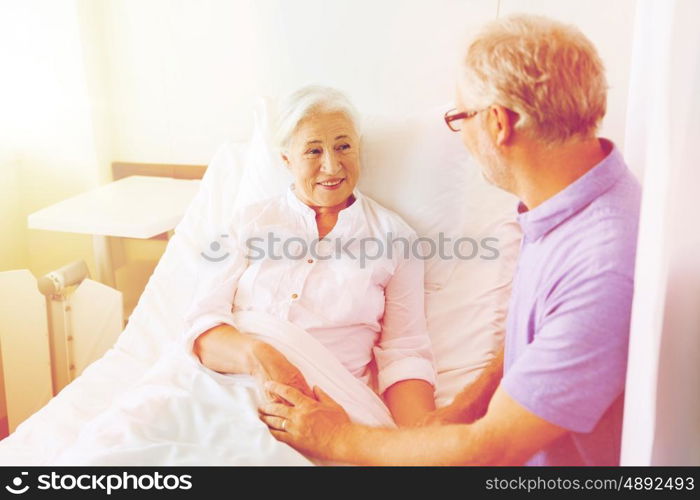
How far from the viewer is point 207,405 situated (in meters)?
1.04

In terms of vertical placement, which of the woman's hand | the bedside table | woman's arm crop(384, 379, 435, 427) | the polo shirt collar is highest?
the polo shirt collar

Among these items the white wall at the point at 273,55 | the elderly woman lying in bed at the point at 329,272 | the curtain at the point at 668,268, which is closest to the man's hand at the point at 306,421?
the elderly woman lying in bed at the point at 329,272

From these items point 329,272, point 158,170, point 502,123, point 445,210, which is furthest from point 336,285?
point 158,170

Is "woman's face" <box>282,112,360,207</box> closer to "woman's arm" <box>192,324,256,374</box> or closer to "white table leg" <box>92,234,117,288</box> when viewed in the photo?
"woman's arm" <box>192,324,256,374</box>

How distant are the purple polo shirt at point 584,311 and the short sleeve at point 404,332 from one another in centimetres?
36

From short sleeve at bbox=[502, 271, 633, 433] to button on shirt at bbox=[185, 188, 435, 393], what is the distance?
17.7 inches

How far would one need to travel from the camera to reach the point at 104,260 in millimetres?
1749

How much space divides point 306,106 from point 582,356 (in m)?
0.77

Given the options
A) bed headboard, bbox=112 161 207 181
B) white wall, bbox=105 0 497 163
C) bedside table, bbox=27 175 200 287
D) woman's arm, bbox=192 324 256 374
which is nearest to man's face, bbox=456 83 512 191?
woman's arm, bbox=192 324 256 374

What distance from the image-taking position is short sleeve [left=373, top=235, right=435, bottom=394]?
121cm

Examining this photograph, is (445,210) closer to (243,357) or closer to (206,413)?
(243,357)

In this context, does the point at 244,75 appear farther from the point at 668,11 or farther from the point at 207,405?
the point at 668,11

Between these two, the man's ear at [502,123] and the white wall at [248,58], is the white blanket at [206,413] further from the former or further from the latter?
the white wall at [248,58]
